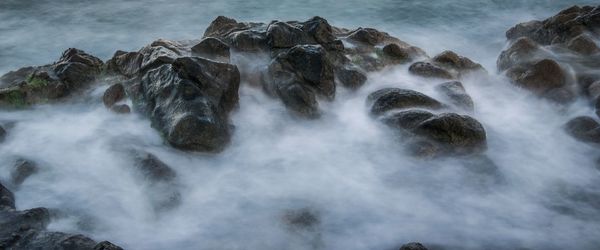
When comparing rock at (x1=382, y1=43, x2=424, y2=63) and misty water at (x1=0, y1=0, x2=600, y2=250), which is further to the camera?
rock at (x1=382, y1=43, x2=424, y2=63)

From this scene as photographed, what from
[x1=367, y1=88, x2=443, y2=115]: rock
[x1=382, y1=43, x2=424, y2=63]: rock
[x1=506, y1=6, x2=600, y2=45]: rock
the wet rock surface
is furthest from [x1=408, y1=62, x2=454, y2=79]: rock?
the wet rock surface

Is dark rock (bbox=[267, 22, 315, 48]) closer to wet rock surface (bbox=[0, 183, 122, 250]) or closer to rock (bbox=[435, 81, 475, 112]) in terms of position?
rock (bbox=[435, 81, 475, 112])

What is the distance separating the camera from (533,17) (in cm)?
1811

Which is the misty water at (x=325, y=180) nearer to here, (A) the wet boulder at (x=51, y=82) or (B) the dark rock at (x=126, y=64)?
(A) the wet boulder at (x=51, y=82)

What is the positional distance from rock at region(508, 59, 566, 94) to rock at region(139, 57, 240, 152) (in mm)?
6179

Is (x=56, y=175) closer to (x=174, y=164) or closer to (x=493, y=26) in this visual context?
(x=174, y=164)

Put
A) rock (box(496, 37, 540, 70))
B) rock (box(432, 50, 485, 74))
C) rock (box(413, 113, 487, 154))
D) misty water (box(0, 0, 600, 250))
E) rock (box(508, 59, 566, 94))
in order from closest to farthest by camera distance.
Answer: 1. misty water (box(0, 0, 600, 250))
2. rock (box(413, 113, 487, 154))
3. rock (box(508, 59, 566, 94))
4. rock (box(432, 50, 485, 74))
5. rock (box(496, 37, 540, 70))

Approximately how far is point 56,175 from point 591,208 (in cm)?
763

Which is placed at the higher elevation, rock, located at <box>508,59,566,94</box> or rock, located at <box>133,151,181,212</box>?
rock, located at <box>508,59,566,94</box>

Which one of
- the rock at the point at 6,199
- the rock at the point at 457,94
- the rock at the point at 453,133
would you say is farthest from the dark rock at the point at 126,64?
the rock at the point at 457,94

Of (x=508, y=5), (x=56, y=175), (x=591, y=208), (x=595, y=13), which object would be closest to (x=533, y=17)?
(x=508, y=5)

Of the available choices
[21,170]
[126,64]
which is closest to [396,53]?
[126,64]

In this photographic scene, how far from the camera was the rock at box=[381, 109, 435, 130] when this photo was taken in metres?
8.18

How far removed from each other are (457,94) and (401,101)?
1468 millimetres
